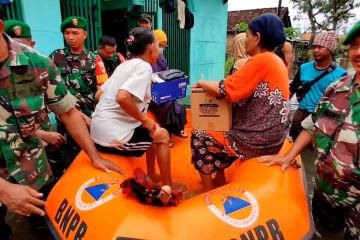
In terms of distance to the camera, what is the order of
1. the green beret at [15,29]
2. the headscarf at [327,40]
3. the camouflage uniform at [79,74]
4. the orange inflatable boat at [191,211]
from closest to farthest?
1. the orange inflatable boat at [191,211]
2. the green beret at [15,29]
3. the camouflage uniform at [79,74]
4. the headscarf at [327,40]

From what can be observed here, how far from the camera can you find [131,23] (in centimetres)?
650

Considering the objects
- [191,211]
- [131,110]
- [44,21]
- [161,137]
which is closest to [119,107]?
[131,110]

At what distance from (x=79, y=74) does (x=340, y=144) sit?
97.0 inches

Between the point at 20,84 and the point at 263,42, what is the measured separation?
1.52 meters

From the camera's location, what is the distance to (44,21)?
4.68 meters

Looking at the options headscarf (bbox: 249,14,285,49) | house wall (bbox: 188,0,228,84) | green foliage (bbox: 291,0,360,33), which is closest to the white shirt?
headscarf (bbox: 249,14,285,49)

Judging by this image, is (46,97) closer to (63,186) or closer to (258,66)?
(63,186)

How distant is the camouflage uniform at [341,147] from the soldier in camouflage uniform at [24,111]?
156 centimetres

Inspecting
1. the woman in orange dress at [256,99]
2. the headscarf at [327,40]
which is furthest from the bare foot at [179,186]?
the headscarf at [327,40]

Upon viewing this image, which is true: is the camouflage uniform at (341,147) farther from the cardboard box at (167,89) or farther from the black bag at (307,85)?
the black bag at (307,85)

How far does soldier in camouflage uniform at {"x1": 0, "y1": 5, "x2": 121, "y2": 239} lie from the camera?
1.46 metres

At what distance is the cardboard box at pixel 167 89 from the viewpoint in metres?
2.71

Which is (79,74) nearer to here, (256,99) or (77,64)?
(77,64)

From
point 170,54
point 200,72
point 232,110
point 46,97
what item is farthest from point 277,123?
point 200,72
